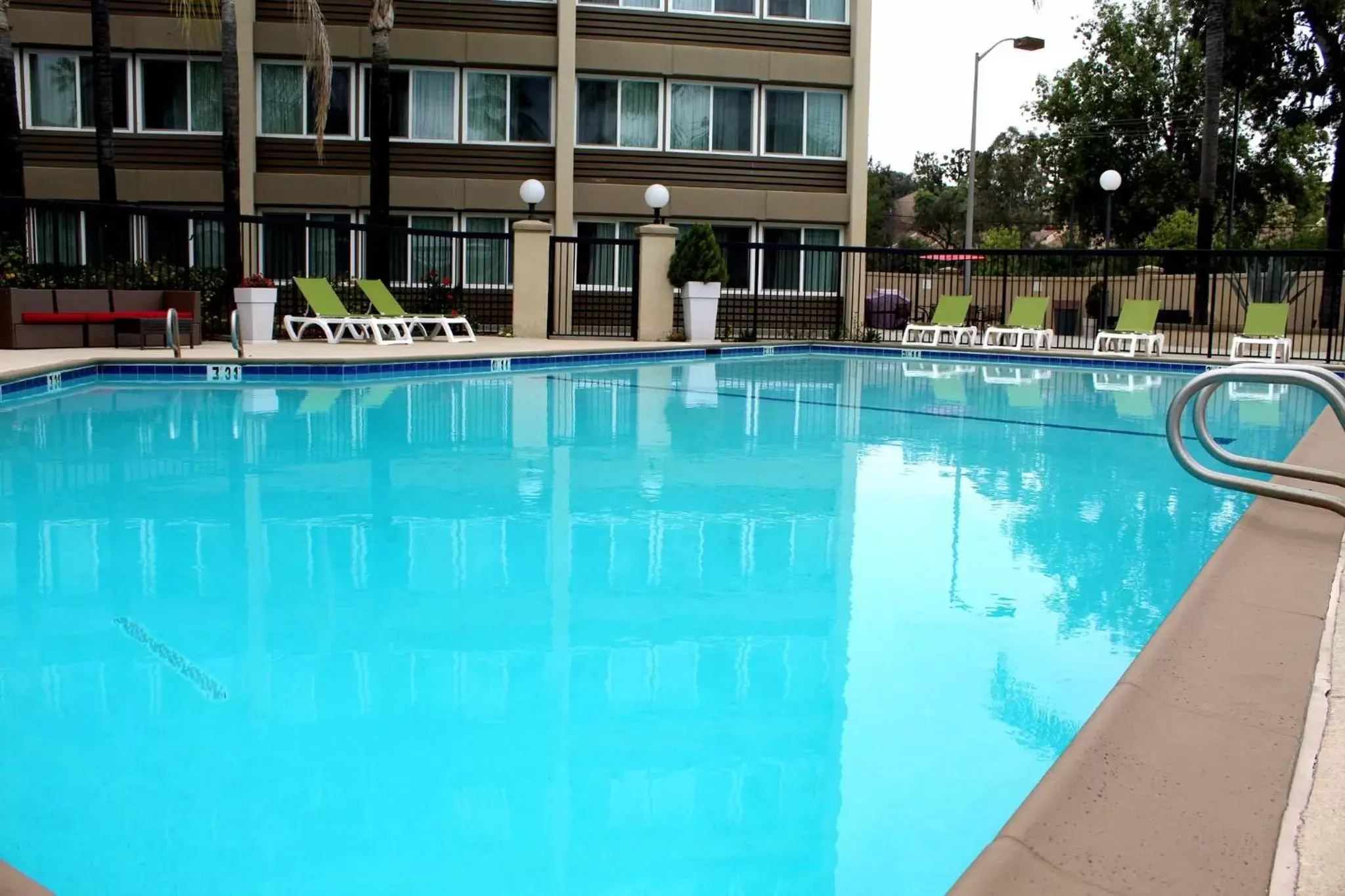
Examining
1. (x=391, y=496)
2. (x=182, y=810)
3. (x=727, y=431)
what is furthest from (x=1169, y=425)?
(x=727, y=431)

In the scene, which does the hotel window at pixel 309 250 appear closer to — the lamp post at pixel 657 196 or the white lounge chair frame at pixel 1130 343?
the lamp post at pixel 657 196

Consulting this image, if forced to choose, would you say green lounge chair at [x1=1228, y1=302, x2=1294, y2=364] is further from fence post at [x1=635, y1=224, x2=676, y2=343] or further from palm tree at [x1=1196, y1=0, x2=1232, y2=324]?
fence post at [x1=635, y1=224, x2=676, y2=343]

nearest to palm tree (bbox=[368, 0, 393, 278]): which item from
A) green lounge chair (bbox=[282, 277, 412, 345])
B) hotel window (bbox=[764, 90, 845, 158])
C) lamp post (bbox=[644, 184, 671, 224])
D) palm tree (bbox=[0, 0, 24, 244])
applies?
green lounge chair (bbox=[282, 277, 412, 345])

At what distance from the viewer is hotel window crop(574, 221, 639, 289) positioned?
26422mm

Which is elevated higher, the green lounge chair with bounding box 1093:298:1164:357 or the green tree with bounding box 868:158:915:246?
the green tree with bounding box 868:158:915:246

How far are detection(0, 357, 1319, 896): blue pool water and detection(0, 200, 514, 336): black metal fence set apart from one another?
856cm

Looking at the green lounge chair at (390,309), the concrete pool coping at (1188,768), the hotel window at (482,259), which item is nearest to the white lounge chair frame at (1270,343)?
the green lounge chair at (390,309)

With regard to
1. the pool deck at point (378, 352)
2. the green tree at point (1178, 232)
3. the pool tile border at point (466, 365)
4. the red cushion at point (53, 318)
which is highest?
the green tree at point (1178, 232)

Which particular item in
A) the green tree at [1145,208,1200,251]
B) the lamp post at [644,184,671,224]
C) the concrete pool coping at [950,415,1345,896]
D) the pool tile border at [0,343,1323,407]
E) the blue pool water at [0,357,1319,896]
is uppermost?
the green tree at [1145,208,1200,251]

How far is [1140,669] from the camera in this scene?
13.1 ft

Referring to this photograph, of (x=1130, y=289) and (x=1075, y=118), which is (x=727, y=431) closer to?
(x=1130, y=289)

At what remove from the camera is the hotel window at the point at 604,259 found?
2642cm

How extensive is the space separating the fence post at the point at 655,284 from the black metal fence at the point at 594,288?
2.16 m

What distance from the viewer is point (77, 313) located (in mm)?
15930
